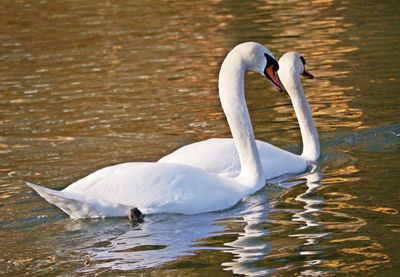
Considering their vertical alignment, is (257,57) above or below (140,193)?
above

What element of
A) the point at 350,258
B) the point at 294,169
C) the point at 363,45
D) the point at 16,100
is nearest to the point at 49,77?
the point at 16,100

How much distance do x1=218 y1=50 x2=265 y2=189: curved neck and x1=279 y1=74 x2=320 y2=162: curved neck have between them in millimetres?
1217

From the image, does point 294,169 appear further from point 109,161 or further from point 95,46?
point 95,46

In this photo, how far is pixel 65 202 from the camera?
8273mm

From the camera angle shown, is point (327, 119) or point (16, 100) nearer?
point (327, 119)

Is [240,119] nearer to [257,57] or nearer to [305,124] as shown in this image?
[257,57]

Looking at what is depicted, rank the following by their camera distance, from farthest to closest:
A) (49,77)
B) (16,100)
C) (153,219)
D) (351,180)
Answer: (49,77) → (16,100) → (351,180) → (153,219)

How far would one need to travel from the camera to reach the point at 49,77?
15.5 metres

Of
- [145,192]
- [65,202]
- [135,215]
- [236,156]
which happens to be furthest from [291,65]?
[65,202]

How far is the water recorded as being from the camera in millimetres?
7469

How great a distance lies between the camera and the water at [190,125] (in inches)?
294

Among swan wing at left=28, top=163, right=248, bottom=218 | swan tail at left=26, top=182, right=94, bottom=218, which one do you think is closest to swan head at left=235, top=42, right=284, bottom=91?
swan wing at left=28, top=163, right=248, bottom=218

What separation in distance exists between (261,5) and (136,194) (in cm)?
1342

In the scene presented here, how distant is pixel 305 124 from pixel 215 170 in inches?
52.4
